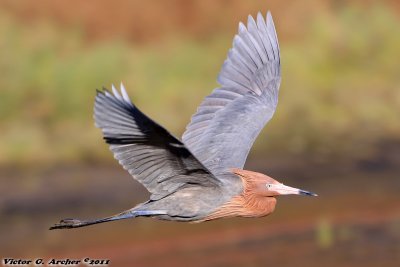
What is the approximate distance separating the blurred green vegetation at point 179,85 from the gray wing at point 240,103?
25.0 feet

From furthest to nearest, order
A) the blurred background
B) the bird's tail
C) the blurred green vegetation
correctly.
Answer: the blurred green vegetation → the blurred background → the bird's tail

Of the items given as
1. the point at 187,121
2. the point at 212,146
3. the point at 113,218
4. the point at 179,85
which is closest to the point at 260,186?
the point at 212,146

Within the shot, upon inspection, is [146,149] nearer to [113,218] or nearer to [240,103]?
[113,218]

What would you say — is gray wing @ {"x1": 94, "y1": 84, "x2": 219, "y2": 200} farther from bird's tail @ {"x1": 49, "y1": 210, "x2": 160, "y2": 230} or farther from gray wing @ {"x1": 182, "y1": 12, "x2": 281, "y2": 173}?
gray wing @ {"x1": 182, "y1": 12, "x2": 281, "y2": 173}

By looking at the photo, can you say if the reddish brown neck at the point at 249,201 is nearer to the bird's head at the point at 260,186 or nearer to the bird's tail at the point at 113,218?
the bird's head at the point at 260,186

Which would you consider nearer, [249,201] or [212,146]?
[249,201]

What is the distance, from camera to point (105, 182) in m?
19.2

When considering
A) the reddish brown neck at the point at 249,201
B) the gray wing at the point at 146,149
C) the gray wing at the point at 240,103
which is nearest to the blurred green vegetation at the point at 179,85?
the gray wing at the point at 240,103

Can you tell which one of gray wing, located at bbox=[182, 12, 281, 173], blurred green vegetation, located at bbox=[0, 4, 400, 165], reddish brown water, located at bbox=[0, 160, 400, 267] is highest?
blurred green vegetation, located at bbox=[0, 4, 400, 165]

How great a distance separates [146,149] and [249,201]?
1.42m

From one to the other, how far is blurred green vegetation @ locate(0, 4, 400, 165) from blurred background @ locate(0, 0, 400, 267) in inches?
1.0

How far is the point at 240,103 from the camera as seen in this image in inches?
461

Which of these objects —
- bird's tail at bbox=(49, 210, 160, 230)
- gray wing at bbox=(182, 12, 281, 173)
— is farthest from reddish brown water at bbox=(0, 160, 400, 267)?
bird's tail at bbox=(49, 210, 160, 230)

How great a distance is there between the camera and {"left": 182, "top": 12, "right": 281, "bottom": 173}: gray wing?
11.1 m
